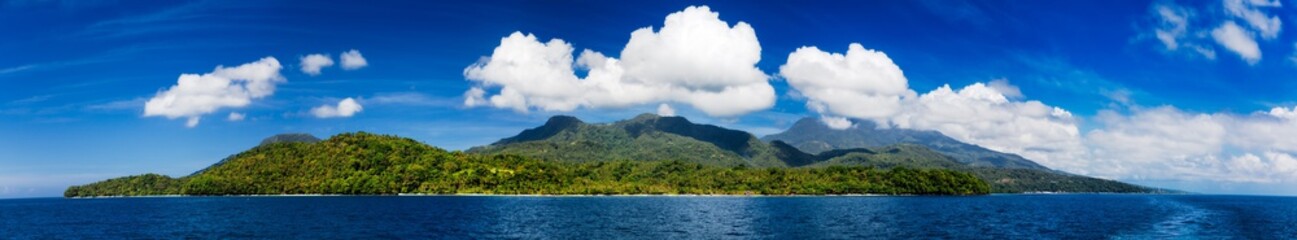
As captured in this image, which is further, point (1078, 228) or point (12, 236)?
point (1078, 228)

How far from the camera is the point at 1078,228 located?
121 metres

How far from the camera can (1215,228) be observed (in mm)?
125188

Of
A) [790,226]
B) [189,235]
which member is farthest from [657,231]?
[189,235]

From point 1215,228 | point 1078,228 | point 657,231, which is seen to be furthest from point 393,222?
point 1215,228

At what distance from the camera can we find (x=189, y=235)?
99750 millimetres

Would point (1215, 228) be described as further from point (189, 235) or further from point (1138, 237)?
point (189, 235)

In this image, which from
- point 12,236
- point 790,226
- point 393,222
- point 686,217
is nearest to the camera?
point 12,236

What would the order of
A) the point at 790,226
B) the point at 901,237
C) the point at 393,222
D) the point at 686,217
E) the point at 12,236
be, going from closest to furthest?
the point at 901,237 < the point at 12,236 < the point at 790,226 < the point at 393,222 < the point at 686,217

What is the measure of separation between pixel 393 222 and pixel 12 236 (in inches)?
2038

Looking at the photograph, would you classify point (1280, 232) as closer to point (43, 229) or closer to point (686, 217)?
point (686, 217)

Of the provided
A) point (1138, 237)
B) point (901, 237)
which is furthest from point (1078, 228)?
point (901, 237)

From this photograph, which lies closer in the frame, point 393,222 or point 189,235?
point 189,235

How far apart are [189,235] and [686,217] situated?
79227mm

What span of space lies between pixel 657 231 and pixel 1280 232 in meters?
102
